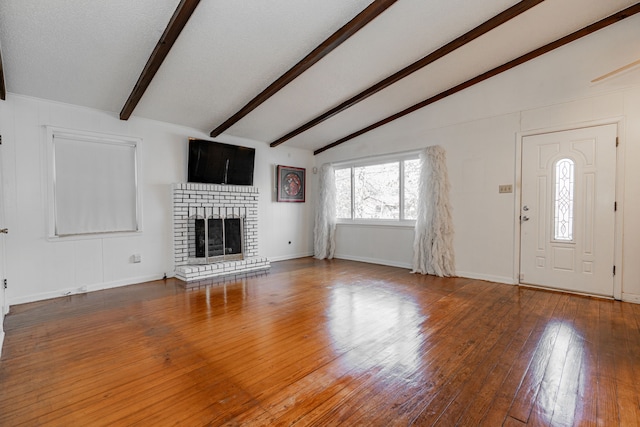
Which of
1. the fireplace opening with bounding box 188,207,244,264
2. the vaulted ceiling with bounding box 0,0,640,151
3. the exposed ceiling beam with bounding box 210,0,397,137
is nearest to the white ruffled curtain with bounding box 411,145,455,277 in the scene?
the vaulted ceiling with bounding box 0,0,640,151

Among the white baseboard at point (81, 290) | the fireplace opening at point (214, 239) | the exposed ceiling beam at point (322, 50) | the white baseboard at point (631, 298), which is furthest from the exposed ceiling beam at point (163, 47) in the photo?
the white baseboard at point (631, 298)

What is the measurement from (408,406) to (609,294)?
11.8 ft

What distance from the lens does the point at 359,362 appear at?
83.9 inches

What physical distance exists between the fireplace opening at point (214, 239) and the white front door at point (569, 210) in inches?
178

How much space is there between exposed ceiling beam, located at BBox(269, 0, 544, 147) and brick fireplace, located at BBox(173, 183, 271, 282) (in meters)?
2.01

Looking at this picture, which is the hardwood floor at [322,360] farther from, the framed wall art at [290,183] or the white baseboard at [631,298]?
the framed wall art at [290,183]

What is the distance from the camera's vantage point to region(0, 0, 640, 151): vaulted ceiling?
107 inches

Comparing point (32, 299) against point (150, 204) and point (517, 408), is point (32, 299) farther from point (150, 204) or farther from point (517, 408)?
point (517, 408)

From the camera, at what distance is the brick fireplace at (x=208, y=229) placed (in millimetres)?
4738

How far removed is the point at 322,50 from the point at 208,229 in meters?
3.31

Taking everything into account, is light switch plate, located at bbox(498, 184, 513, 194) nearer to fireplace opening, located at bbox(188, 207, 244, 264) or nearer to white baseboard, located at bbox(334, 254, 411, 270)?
white baseboard, located at bbox(334, 254, 411, 270)

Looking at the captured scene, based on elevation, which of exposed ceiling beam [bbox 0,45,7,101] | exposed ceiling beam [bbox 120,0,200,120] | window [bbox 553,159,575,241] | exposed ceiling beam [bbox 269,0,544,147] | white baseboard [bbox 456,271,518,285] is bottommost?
white baseboard [bbox 456,271,518,285]

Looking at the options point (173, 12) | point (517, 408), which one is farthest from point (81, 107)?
point (517, 408)

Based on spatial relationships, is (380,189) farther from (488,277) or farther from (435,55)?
(435,55)
